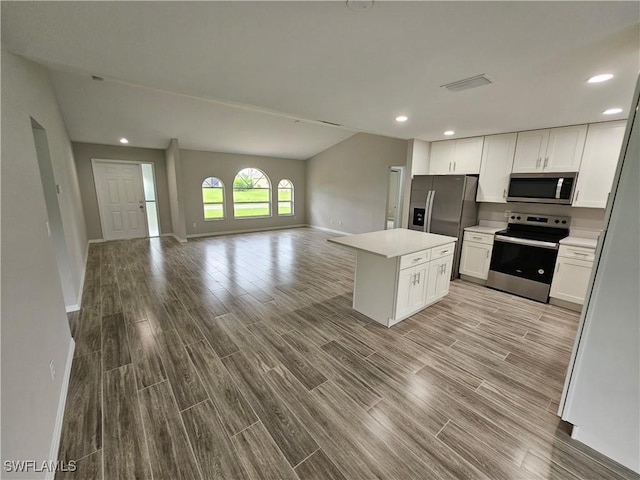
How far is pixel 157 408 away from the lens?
182cm

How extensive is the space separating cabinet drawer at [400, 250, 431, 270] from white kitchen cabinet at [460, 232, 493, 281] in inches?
64.3

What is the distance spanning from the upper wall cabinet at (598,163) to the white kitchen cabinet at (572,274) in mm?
660

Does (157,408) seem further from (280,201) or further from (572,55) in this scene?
(280,201)

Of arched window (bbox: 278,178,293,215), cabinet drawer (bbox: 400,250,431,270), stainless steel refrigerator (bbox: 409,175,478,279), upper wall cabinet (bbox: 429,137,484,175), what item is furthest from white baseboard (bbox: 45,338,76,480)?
arched window (bbox: 278,178,293,215)

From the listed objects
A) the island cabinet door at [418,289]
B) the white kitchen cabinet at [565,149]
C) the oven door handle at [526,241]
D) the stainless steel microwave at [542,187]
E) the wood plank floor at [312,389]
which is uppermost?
the white kitchen cabinet at [565,149]

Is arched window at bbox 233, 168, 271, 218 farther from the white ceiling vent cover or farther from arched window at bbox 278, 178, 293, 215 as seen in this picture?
the white ceiling vent cover

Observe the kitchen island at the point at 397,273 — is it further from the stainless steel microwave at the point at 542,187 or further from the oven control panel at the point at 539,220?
the oven control panel at the point at 539,220

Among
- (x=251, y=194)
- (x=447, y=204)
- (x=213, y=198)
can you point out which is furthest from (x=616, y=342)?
(x=251, y=194)

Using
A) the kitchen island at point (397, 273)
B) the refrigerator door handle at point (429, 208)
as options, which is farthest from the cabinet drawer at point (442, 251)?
the refrigerator door handle at point (429, 208)

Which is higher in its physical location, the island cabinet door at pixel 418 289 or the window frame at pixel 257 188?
the window frame at pixel 257 188

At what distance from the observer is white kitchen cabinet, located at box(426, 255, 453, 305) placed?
3.24 m

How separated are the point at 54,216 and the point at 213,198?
484 cm

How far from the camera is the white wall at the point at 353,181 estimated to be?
22.1 ft

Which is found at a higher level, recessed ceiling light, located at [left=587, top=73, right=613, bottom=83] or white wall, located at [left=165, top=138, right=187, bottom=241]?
recessed ceiling light, located at [left=587, top=73, right=613, bottom=83]
